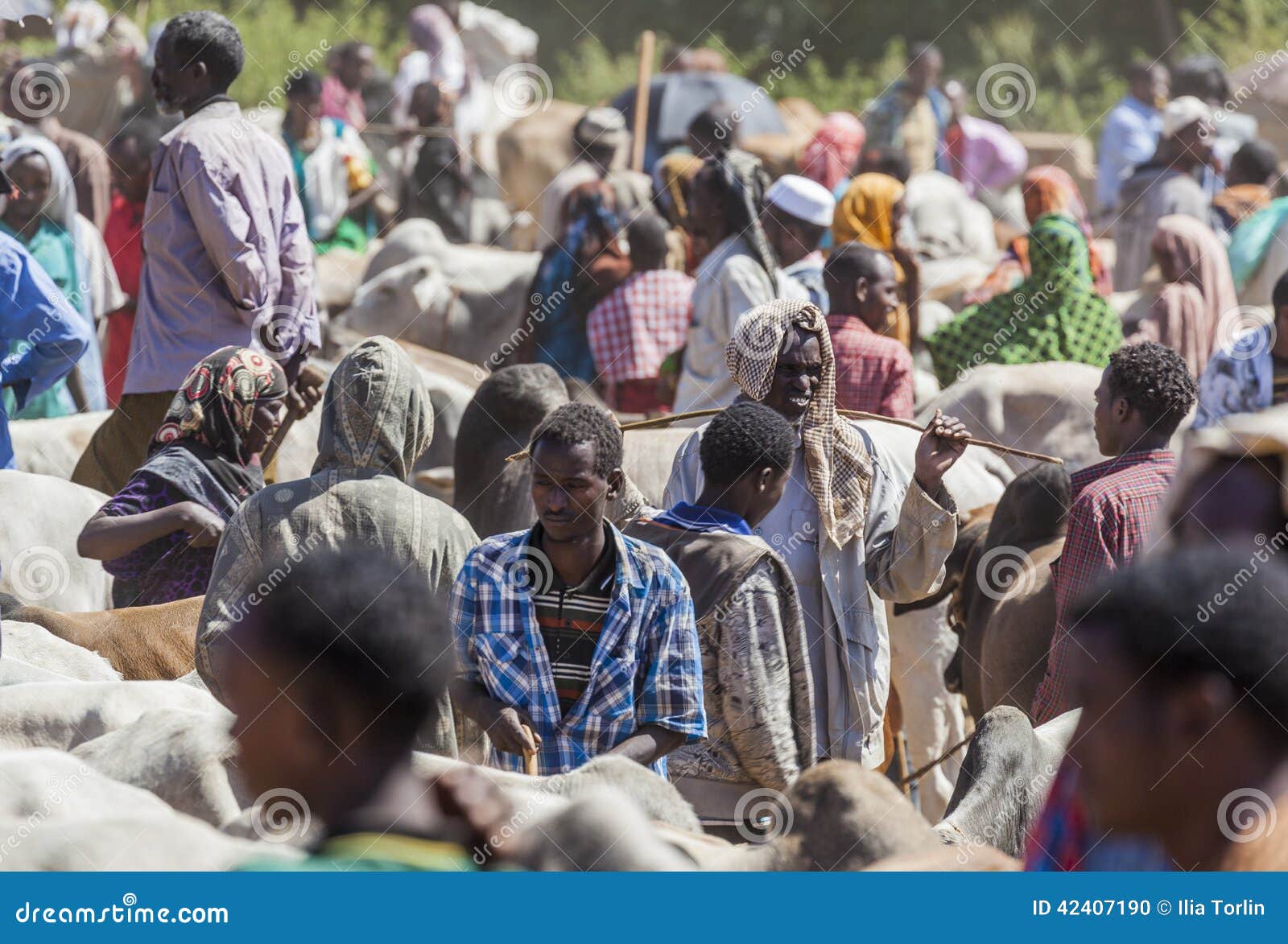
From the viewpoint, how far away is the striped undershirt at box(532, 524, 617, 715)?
157 inches

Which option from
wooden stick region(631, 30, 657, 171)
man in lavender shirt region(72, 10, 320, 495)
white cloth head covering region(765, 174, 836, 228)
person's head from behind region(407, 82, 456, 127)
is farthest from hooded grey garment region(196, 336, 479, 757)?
wooden stick region(631, 30, 657, 171)

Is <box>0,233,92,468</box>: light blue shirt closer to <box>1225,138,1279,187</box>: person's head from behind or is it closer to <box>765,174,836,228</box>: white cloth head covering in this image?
<box>765,174,836,228</box>: white cloth head covering

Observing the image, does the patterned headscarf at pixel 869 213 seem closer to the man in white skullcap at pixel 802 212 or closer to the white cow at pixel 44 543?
the man in white skullcap at pixel 802 212

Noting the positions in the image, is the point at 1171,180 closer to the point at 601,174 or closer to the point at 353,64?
the point at 601,174

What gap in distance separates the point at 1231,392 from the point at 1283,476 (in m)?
3.02

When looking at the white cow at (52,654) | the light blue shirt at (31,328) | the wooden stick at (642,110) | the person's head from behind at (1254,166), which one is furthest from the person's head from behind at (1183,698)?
the wooden stick at (642,110)

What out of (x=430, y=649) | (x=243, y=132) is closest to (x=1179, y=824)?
(x=430, y=649)

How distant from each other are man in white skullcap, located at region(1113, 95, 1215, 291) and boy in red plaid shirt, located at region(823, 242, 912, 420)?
490 cm

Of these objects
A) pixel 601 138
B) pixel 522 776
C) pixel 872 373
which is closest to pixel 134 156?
pixel 601 138

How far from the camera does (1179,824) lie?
2502 millimetres

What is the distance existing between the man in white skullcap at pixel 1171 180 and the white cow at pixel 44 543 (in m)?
7.68

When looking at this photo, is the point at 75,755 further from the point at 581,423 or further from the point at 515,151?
the point at 515,151

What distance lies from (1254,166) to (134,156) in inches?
271

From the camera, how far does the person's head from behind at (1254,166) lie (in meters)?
12.1
